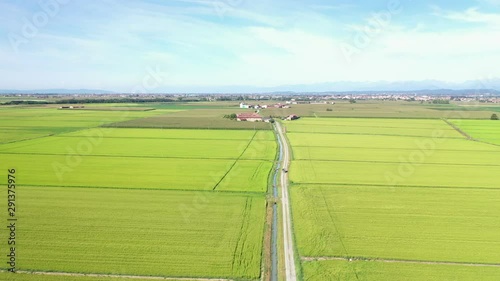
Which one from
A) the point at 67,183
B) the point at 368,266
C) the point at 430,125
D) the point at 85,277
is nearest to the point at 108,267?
the point at 85,277

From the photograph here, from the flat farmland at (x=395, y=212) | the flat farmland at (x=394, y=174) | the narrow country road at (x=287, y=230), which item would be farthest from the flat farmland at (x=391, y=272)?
the flat farmland at (x=394, y=174)

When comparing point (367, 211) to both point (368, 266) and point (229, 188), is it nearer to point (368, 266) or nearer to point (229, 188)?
point (368, 266)

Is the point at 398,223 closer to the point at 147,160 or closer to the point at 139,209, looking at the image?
the point at 139,209

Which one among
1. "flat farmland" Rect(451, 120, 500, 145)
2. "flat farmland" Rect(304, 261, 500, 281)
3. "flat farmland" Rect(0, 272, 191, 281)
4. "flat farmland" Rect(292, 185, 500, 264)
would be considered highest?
"flat farmland" Rect(451, 120, 500, 145)

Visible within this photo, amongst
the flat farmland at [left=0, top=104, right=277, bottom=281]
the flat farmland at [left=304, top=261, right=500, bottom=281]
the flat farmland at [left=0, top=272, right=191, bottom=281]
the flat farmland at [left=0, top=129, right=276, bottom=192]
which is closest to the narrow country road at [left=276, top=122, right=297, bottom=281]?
the flat farmland at [left=304, top=261, right=500, bottom=281]

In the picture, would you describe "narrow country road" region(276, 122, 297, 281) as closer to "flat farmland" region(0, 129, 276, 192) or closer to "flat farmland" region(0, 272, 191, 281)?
A: "flat farmland" region(0, 129, 276, 192)

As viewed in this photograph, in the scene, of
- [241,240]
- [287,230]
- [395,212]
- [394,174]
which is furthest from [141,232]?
[394,174]
